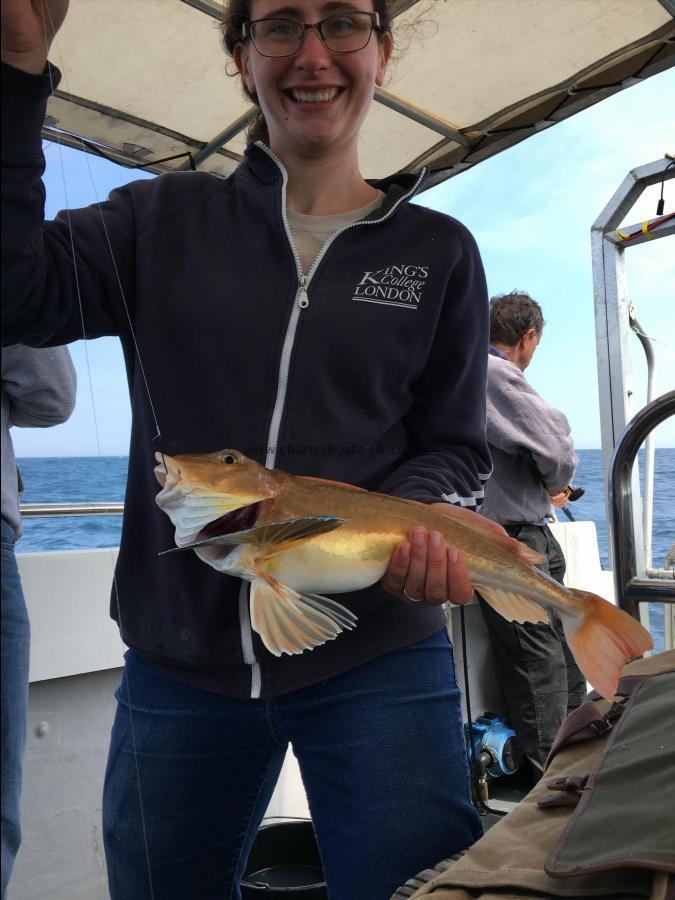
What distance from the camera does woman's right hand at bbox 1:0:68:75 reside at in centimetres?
85

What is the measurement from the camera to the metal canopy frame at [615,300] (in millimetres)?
4031

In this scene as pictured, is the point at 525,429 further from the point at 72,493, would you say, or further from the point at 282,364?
the point at 72,493

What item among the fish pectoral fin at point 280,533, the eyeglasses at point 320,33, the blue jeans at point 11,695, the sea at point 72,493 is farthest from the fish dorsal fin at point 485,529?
the eyeglasses at point 320,33

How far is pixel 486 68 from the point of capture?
326 centimetres

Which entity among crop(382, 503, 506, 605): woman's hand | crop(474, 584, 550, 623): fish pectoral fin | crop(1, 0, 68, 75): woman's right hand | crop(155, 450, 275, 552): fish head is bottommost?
crop(474, 584, 550, 623): fish pectoral fin

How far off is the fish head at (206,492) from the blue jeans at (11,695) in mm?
216

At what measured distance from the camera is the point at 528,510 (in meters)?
4.10

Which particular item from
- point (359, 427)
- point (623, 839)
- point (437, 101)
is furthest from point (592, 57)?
point (623, 839)

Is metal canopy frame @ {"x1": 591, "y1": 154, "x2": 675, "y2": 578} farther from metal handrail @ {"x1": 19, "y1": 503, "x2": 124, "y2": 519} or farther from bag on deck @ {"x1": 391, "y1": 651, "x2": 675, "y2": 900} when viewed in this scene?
bag on deck @ {"x1": 391, "y1": 651, "x2": 675, "y2": 900}

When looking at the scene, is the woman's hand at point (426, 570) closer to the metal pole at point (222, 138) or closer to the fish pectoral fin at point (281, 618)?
the fish pectoral fin at point (281, 618)

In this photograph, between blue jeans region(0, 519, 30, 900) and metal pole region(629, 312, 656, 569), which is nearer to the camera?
blue jeans region(0, 519, 30, 900)

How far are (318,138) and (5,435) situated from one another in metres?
0.85

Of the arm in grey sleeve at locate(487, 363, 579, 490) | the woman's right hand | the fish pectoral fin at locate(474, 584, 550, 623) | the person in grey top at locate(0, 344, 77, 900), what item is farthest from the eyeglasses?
the arm in grey sleeve at locate(487, 363, 579, 490)

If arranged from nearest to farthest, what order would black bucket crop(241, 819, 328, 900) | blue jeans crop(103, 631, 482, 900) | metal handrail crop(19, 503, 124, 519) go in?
blue jeans crop(103, 631, 482, 900) < metal handrail crop(19, 503, 124, 519) < black bucket crop(241, 819, 328, 900)
